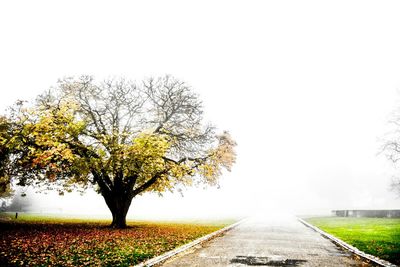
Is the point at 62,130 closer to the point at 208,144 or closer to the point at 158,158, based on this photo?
the point at 158,158

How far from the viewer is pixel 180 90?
1110 inches

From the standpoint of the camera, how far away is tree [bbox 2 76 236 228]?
869 inches

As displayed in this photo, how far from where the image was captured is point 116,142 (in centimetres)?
2402

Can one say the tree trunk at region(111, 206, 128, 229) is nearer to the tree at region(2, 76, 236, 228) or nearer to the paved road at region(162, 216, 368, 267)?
the tree at region(2, 76, 236, 228)

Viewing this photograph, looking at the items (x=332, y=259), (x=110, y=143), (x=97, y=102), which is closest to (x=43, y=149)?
(x=110, y=143)

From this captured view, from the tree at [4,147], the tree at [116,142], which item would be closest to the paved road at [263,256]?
the tree at [116,142]

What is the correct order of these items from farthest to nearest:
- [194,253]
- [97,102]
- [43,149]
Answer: [97,102] → [43,149] → [194,253]

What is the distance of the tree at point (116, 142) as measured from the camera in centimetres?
2208

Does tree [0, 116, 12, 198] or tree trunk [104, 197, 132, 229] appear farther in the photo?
tree trunk [104, 197, 132, 229]

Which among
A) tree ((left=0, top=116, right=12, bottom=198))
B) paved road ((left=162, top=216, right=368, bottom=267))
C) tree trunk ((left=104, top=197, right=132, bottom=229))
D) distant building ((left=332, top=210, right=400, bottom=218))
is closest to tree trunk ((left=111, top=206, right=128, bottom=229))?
tree trunk ((left=104, top=197, right=132, bottom=229))

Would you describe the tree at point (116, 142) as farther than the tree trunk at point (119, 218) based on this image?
No

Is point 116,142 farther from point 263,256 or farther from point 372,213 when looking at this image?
point 372,213

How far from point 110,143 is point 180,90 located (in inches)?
298

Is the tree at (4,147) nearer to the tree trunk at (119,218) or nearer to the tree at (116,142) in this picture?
the tree at (116,142)
